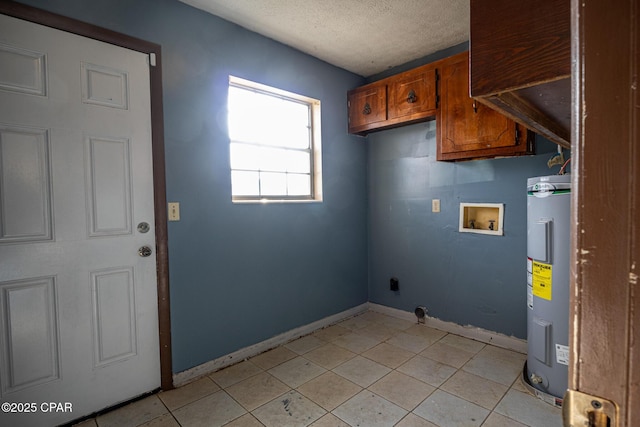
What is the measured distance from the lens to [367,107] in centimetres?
315

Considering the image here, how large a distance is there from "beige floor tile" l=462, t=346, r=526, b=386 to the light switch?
2352 mm

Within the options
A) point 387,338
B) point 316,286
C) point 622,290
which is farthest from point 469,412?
point 622,290

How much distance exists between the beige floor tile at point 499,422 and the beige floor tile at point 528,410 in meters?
0.03

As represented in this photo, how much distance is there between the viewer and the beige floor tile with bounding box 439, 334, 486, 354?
2619mm

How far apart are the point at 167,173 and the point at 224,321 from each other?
3.88 feet

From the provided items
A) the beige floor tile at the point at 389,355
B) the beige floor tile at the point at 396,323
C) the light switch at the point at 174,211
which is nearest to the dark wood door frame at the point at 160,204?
the light switch at the point at 174,211

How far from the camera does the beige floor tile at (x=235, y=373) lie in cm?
219

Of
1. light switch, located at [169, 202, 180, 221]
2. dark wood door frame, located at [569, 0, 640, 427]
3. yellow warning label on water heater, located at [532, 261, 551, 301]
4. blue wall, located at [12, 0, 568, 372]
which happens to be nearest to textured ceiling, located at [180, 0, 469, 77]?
blue wall, located at [12, 0, 568, 372]

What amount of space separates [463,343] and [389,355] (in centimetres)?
72

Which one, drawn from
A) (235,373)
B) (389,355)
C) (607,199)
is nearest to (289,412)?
(235,373)

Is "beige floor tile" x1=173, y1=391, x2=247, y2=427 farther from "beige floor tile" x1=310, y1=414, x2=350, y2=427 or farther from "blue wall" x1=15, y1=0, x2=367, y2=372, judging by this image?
"beige floor tile" x1=310, y1=414, x2=350, y2=427

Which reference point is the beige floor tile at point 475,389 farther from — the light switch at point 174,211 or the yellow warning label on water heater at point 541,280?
the light switch at point 174,211

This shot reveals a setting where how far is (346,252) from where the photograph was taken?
11.0ft

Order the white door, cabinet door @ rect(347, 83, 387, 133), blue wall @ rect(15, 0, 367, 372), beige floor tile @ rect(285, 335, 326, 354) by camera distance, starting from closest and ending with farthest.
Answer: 1. the white door
2. blue wall @ rect(15, 0, 367, 372)
3. beige floor tile @ rect(285, 335, 326, 354)
4. cabinet door @ rect(347, 83, 387, 133)
